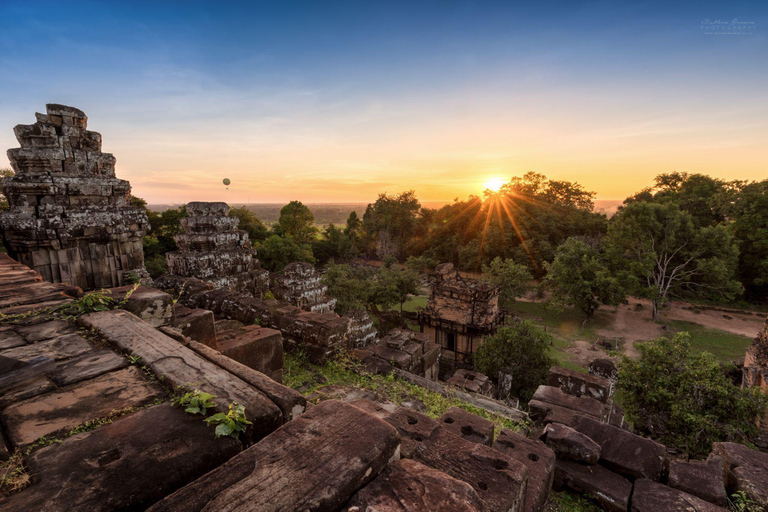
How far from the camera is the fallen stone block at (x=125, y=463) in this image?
3.73ft

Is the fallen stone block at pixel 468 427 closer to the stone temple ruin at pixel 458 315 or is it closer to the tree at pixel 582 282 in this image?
the stone temple ruin at pixel 458 315

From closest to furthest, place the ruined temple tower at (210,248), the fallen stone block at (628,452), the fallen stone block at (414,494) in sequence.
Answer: the fallen stone block at (414,494) < the fallen stone block at (628,452) < the ruined temple tower at (210,248)

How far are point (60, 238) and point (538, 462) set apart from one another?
265 inches

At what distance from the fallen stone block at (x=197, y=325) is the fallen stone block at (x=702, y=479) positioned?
503 cm

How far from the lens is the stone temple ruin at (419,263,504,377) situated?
1395 cm

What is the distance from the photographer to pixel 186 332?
3.61m

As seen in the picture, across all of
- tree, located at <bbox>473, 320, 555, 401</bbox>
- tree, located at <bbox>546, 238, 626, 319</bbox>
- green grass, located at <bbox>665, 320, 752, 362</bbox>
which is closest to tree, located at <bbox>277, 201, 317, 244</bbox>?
tree, located at <bbox>546, 238, 626, 319</bbox>

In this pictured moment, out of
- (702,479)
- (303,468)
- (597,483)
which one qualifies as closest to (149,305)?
(303,468)

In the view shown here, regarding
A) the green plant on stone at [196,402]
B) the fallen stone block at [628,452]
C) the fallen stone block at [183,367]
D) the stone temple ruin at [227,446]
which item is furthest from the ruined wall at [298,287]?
the green plant on stone at [196,402]

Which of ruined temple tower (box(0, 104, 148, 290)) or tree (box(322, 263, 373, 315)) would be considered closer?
ruined temple tower (box(0, 104, 148, 290))

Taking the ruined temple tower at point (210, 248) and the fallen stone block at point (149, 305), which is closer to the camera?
the fallen stone block at point (149, 305)

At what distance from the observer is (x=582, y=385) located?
5.53 metres

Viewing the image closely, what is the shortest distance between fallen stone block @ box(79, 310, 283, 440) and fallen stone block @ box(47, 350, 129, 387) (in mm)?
94

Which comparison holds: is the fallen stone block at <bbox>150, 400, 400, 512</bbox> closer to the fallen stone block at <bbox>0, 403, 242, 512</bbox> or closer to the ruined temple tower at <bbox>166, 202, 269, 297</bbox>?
the fallen stone block at <bbox>0, 403, 242, 512</bbox>
